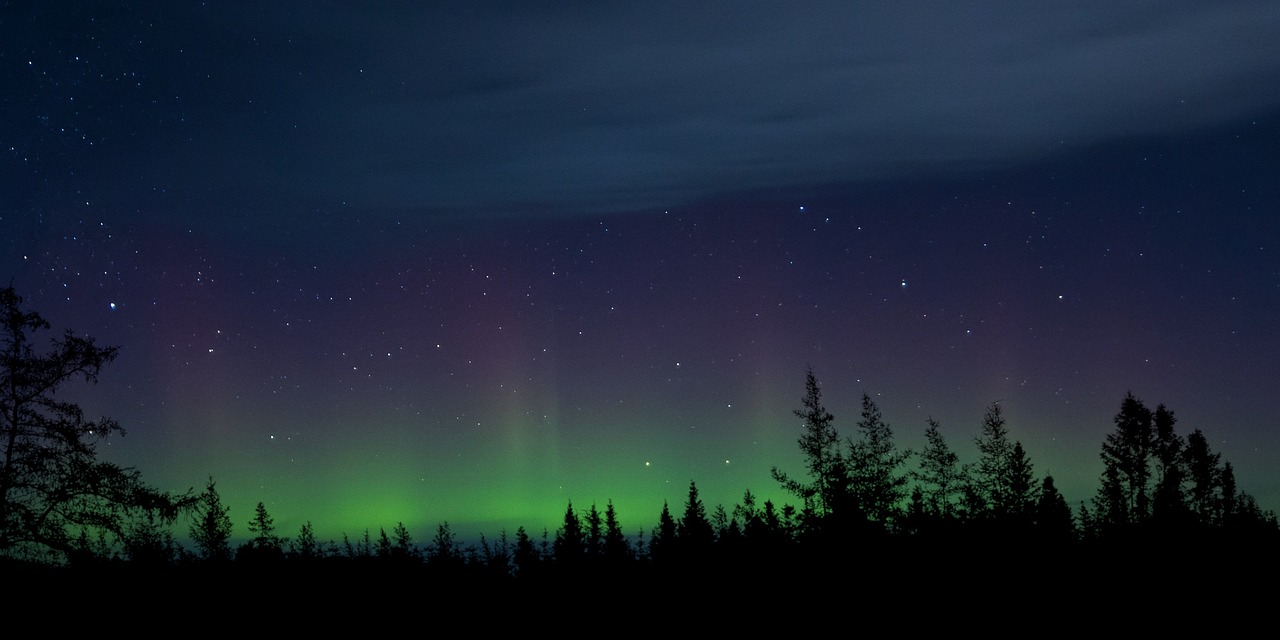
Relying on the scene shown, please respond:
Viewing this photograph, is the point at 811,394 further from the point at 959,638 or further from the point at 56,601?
the point at 56,601

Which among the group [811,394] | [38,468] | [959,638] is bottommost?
[959,638]

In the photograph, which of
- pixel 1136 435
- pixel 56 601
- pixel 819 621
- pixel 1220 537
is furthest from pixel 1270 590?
pixel 1136 435

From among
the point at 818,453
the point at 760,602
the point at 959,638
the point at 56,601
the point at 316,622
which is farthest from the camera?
the point at 818,453

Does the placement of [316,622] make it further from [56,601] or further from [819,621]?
[819,621]

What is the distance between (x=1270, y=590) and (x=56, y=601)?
31.9 metres

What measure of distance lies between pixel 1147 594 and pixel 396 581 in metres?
22.2

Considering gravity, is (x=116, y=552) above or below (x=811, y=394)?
below

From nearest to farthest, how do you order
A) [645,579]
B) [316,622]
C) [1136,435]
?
[316,622], [645,579], [1136,435]

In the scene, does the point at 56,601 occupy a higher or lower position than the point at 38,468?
lower

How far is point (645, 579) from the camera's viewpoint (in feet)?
101

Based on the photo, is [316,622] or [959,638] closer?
[316,622]

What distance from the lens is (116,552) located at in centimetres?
2175

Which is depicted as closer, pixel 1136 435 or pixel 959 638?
pixel 959 638

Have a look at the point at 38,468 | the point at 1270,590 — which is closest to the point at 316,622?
the point at 38,468
